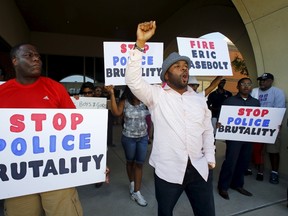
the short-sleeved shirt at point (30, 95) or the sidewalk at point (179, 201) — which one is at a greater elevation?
the short-sleeved shirt at point (30, 95)

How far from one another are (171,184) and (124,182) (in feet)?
7.58

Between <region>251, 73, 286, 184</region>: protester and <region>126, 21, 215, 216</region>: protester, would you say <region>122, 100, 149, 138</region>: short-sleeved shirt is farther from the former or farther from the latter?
<region>251, 73, 286, 184</region>: protester

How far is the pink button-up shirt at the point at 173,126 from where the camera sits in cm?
186

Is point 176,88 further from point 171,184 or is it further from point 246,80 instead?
point 246,80

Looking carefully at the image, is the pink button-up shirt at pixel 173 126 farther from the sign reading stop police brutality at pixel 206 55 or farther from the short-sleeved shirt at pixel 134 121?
the sign reading stop police brutality at pixel 206 55

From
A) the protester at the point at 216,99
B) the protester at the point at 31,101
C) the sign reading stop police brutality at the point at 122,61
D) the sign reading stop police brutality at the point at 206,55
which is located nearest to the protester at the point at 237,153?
the sign reading stop police brutality at the point at 206,55

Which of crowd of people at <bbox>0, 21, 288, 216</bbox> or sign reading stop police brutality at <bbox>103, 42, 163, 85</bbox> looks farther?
sign reading stop police brutality at <bbox>103, 42, 163, 85</bbox>

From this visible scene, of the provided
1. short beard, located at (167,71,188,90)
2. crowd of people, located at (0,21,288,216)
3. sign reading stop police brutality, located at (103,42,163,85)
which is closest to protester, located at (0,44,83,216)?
crowd of people, located at (0,21,288,216)

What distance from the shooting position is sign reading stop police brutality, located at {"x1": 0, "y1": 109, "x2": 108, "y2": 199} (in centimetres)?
160

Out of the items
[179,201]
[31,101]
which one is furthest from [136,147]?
[31,101]

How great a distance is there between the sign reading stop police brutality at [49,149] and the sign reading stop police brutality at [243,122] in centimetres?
207

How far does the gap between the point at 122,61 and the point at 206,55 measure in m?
1.16

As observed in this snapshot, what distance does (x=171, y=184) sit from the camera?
190cm

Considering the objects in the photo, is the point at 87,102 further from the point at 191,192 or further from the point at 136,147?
the point at 191,192
